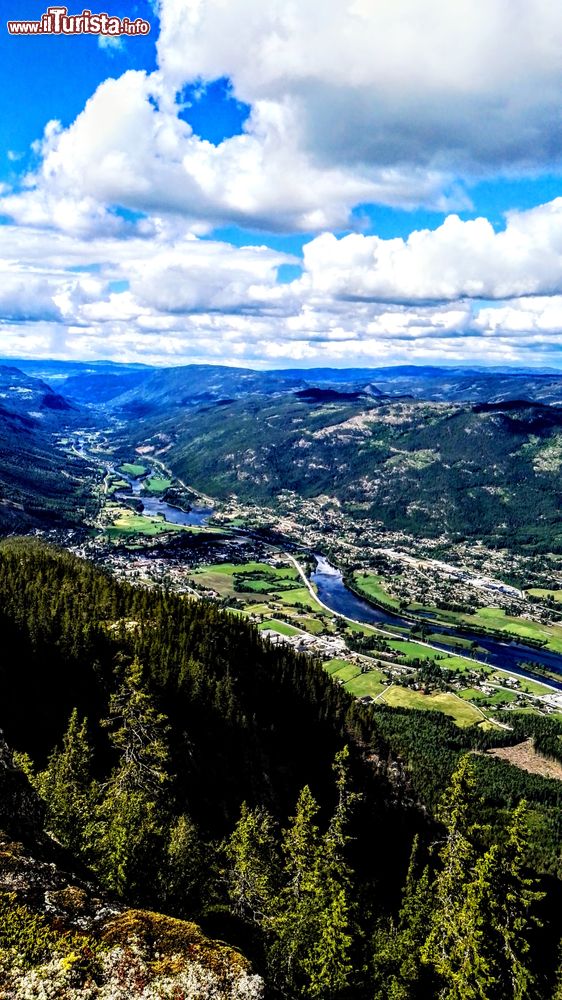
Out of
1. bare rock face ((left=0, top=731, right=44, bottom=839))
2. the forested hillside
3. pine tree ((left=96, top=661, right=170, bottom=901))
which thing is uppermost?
bare rock face ((left=0, top=731, right=44, bottom=839))

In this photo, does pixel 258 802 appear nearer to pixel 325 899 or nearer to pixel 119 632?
pixel 119 632

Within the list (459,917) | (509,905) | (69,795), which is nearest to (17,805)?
(69,795)

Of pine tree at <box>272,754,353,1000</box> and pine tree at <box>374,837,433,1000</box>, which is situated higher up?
pine tree at <box>272,754,353,1000</box>

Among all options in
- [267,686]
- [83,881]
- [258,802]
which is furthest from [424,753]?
[83,881]

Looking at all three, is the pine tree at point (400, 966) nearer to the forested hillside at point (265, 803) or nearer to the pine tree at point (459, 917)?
the forested hillside at point (265, 803)

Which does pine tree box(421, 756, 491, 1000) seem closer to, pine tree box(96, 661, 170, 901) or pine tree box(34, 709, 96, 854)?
pine tree box(96, 661, 170, 901)

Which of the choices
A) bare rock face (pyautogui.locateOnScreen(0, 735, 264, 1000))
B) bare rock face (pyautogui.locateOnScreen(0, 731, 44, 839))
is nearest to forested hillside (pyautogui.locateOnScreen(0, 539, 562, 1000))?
bare rock face (pyautogui.locateOnScreen(0, 735, 264, 1000))

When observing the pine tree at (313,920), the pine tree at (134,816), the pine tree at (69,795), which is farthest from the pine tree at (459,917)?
the pine tree at (69,795)
